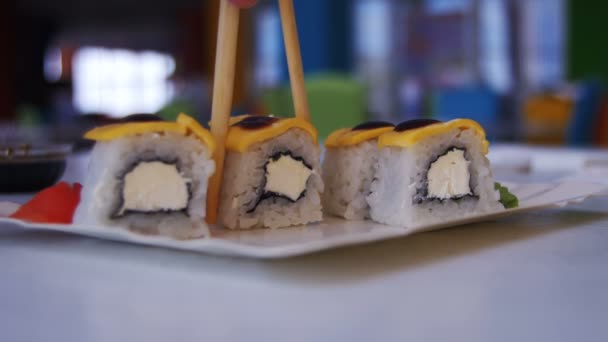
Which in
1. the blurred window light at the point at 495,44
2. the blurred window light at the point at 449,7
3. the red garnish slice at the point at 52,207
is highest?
the blurred window light at the point at 449,7

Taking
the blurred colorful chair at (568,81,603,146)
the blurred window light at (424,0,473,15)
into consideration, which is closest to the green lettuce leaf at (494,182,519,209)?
the blurred colorful chair at (568,81,603,146)

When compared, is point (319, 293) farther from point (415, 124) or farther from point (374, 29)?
point (374, 29)

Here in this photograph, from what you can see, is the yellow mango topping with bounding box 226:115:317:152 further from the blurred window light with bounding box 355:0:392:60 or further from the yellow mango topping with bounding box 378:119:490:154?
the blurred window light with bounding box 355:0:392:60

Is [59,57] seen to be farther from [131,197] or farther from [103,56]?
[131,197]

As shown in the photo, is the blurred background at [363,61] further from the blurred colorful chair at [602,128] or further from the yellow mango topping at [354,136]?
the yellow mango topping at [354,136]

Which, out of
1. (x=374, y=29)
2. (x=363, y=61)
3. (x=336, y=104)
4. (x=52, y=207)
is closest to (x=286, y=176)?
(x=52, y=207)

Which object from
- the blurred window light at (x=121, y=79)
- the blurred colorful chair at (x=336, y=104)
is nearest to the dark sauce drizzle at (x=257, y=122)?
the blurred colorful chair at (x=336, y=104)
